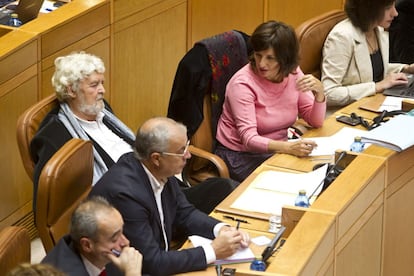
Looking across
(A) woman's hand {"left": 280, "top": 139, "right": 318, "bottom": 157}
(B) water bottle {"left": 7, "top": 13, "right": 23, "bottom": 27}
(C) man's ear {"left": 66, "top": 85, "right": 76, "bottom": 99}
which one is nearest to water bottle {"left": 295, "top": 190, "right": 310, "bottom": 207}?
(A) woman's hand {"left": 280, "top": 139, "right": 318, "bottom": 157}

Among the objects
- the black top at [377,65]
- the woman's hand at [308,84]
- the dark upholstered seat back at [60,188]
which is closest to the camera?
the dark upholstered seat back at [60,188]

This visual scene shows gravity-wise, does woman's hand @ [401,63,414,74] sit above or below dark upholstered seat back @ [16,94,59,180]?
below

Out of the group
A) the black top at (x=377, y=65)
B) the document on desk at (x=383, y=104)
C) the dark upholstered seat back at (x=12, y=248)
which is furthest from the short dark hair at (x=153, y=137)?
the black top at (x=377, y=65)

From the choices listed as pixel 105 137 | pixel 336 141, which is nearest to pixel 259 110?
pixel 336 141

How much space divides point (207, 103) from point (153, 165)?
130 cm

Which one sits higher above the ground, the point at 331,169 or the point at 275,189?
the point at 331,169

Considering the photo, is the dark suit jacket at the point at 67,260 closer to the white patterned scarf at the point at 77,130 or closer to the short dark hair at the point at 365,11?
the white patterned scarf at the point at 77,130

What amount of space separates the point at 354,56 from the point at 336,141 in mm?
849

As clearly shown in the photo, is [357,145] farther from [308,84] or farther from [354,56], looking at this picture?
[354,56]

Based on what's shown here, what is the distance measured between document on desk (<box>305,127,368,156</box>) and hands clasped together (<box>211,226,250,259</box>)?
1069 mm

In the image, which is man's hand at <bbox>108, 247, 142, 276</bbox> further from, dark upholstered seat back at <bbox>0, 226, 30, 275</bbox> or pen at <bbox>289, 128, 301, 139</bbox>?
pen at <bbox>289, 128, 301, 139</bbox>

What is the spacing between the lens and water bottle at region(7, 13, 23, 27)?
17.0 ft

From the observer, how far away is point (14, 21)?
520 cm

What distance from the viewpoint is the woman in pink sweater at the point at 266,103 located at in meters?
4.54
